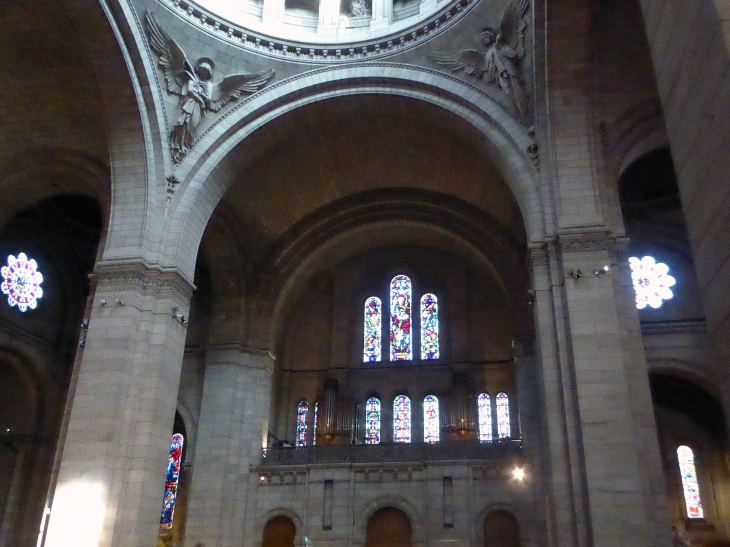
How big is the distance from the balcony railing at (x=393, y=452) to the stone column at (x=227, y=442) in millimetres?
1056

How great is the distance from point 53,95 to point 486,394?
17364 millimetres

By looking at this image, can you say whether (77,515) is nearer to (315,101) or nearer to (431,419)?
(315,101)

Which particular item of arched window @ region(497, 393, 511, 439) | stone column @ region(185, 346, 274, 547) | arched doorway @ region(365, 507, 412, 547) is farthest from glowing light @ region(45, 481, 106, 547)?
arched window @ region(497, 393, 511, 439)

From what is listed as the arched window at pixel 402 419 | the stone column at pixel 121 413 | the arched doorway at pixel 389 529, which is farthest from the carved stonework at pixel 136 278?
the arched window at pixel 402 419

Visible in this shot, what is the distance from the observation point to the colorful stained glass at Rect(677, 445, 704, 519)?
23484mm

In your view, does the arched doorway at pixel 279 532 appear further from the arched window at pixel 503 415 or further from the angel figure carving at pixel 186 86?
the angel figure carving at pixel 186 86

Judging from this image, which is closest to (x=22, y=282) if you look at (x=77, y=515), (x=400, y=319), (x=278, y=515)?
(x=77, y=515)

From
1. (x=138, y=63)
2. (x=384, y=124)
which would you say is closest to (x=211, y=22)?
(x=138, y=63)

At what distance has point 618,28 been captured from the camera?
14.4m

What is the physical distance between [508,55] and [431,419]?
13.7 metres

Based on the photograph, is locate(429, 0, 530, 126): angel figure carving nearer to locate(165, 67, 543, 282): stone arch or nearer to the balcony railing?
locate(165, 67, 543, 282): stone arch

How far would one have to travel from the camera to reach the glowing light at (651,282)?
2181 centimetres

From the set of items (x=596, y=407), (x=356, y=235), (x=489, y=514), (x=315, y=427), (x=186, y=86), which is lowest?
(x=489, y=514)

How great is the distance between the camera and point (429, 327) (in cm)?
2577
